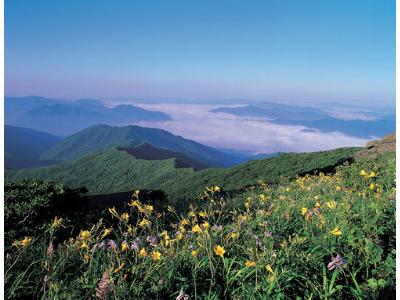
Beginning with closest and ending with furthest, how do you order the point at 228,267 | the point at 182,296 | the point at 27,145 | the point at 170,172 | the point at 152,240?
the point at 182,296 < the point at 228,267 < the point at 152,240 < the point at 170,172 < the point at 27,145

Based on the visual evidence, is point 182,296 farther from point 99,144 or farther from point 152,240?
point 99,144

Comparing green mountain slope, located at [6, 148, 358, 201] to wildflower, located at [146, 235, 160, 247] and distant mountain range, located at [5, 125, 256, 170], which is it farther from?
distant mountain range, located at [5, 125, 256, 170]

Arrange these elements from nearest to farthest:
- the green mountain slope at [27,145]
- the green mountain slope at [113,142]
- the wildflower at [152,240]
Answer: the wildflower at [152,240], the green mountain slope at [27,145], the green mountain slope at [113,142]

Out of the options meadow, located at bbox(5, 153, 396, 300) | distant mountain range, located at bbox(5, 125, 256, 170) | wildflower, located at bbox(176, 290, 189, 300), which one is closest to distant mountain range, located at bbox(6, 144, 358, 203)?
meadow, located at bbox(5, 153, 396, 300)

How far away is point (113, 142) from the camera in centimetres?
13300

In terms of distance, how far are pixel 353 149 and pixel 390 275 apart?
26.1 m

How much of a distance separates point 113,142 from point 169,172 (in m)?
99.6

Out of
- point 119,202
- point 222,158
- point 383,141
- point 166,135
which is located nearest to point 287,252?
point 119,202

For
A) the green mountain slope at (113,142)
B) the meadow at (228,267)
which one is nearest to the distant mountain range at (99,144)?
the green mountain slope at (113,142)

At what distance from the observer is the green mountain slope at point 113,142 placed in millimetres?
132500

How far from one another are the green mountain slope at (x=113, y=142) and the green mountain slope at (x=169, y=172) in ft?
252

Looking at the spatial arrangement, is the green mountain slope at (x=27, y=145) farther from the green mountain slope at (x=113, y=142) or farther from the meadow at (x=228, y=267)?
the meadow at (x=228, y=267)

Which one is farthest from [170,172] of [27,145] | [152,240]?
[27,145]

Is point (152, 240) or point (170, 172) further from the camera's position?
point (170, 172)
